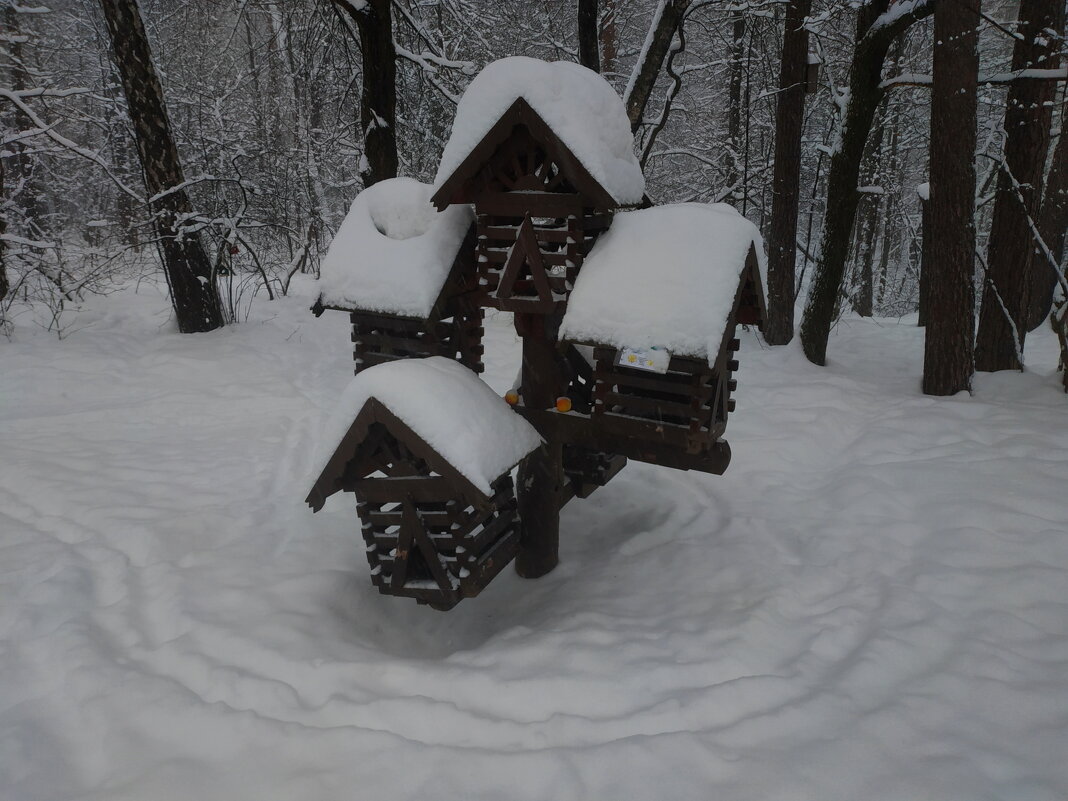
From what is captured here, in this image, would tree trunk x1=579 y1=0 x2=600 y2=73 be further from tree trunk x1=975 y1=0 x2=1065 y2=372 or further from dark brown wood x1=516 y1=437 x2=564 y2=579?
dark brown wood x1=516 y1=437 x2=564 y2=579

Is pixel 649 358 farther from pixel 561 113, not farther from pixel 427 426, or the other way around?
pixel 561 113

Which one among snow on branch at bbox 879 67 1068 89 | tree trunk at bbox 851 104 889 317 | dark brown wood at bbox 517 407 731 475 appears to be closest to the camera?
dark brown wood at bbox 517 407 731 475

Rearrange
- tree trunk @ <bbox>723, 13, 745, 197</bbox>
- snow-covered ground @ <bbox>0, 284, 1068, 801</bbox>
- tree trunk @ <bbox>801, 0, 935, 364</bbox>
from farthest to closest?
tree trunk @ <bbox>723, 13, 745, 197</bbox>, tree trunk @ <bbox>801, 0, 935, 364</bbox>, snow-covered ground @ <bbox>0, 284, 1068, 801</bbox>

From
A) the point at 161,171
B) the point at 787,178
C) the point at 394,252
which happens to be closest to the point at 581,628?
the point at 394,252

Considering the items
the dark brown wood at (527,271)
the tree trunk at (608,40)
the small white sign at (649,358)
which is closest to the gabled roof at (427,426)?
the dark brown wood at (527,271)

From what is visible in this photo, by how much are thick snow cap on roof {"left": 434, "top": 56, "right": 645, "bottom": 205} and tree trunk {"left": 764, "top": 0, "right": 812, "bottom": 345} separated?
5775 millimetres

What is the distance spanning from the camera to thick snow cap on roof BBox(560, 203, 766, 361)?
9.83ft

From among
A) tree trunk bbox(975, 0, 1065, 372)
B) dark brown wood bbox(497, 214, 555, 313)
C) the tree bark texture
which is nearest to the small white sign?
dark brown wood bbox(497, 214, 555, 313)

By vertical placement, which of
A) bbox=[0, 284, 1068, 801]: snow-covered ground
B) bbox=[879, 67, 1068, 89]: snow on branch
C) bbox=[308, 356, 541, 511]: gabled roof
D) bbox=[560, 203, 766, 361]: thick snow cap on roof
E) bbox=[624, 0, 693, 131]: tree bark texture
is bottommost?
bbox=[0, 284, 1068, 801]: snow-covered ground

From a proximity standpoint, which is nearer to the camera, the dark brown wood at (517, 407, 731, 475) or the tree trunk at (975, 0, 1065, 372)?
the dark brown wood at (517, 407, 731, 475)

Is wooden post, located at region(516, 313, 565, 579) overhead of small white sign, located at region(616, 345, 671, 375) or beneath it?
beneath

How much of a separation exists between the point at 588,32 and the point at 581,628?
21.5 ft

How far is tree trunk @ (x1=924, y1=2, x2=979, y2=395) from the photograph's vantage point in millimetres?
5766

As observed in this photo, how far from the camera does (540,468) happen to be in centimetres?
401
